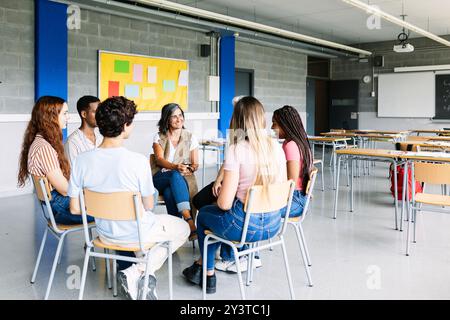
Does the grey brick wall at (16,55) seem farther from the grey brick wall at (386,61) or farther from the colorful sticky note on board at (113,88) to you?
the grey brick wall at (386,61)

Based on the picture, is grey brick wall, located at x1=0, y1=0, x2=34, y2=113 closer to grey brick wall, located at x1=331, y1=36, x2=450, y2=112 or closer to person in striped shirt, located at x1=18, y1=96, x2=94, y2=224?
person in striped shirt, located at x1=18, y1=96, x2=94, y2=224

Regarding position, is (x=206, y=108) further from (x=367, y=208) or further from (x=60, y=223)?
(x=60, y=223)

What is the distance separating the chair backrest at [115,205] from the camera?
2.06 meters

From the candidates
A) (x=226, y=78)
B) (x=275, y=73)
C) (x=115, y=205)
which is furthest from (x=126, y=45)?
(x=115, y=205)

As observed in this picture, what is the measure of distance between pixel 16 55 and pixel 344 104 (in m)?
9.19

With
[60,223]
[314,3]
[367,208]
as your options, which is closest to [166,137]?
[60,223]

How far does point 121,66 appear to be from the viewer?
696 centimetres

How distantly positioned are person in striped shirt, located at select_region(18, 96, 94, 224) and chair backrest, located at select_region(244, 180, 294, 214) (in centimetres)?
103

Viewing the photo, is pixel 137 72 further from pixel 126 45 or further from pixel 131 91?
pixel 126 45

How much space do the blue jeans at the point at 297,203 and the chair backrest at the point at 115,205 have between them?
1127 mm

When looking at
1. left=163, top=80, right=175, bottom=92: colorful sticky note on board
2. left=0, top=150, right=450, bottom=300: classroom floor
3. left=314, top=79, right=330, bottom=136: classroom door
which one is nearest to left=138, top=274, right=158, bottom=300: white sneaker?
left=0, top=150, right=450, bottom=300: classroom floor

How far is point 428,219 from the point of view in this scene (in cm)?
455
